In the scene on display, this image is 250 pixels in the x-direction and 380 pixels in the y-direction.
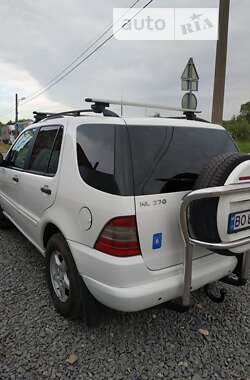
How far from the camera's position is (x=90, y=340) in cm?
220

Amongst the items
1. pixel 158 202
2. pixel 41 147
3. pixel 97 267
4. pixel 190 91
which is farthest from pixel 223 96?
pixel 97 267

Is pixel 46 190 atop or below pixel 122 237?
atop

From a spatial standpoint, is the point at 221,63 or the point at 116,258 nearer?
the point at 116,258

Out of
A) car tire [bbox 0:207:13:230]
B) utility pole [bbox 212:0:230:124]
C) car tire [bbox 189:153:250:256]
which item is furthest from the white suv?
utility pole [bbox 212:0:230:124]

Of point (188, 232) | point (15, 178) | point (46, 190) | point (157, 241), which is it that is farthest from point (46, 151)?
point (188, 232)

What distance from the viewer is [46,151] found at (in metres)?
2.84

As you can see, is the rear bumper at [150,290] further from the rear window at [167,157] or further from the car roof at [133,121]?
the car roof at [133,121]

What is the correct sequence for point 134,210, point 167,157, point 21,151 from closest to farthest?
point 134,210 → point 167,157 → point 21,151

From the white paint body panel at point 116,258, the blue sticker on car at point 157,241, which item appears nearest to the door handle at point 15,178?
the white paint body panel at point 116,258

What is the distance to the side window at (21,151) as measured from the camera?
11.0 ft

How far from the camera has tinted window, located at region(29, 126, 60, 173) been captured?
2715mm

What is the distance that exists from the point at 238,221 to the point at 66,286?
1415 mm

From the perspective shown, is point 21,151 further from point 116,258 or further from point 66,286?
point 116,258

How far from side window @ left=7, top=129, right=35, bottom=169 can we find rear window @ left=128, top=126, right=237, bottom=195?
1.74 metres
